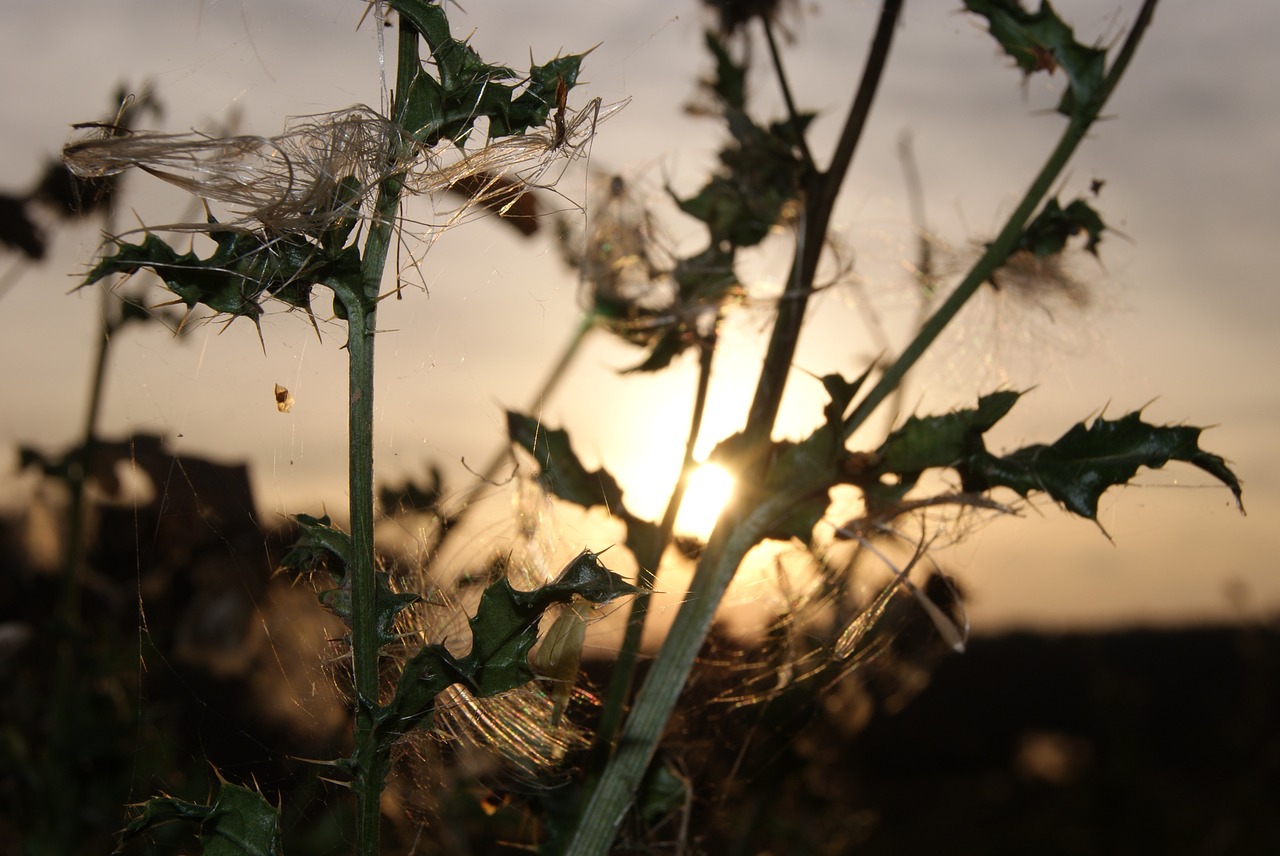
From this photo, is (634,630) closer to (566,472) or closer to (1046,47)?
(566,472)

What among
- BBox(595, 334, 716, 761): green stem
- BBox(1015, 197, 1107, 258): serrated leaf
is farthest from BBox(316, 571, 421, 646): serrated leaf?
BBox(1015, 197, 1107, 258): serrated leaf

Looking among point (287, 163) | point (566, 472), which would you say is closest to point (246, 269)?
Result: point (287, 163)

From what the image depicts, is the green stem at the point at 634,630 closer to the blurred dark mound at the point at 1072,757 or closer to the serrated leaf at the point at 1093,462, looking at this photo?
the serrated leaf at the point at 1093,462

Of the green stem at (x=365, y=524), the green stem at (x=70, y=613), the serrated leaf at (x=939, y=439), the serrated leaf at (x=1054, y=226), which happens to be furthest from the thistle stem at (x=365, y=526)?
the green stem at (x=70, y=613)

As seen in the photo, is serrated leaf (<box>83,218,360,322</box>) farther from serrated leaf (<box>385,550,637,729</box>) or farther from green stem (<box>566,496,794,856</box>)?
green stem (<box>566,496,794,856</box>)

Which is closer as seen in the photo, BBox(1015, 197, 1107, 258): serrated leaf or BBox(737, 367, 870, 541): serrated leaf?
BBox(737, 367, 870, 541): serrated leaf

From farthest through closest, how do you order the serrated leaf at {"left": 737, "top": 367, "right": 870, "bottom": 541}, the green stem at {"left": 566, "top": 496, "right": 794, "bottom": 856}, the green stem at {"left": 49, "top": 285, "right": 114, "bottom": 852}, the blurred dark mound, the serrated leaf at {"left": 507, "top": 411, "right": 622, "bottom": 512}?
the blurred dark mound, the green stem at {"left": 49, "top": 285, "right": 114, "bottom": 852}, the serrated leaf at {"left": 507, "top": 411, "right": 622, "bottom": 512}, the serrated leaf at {"left": 737, "top": 367, "right": 870, "bottom": 541}, the green stem at {"left": 566, "top": 496, "right": 794, "bottom": 856}

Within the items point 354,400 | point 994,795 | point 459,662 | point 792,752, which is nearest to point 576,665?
point 459,662
